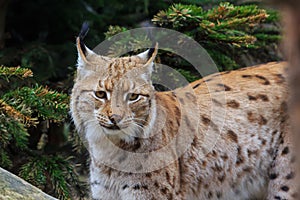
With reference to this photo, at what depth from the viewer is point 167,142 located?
3539 millimetres

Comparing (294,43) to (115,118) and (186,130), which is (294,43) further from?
(186,130)

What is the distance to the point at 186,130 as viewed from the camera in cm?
372

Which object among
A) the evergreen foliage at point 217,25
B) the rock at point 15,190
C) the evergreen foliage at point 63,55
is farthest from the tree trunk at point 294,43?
the evergreen foliage at point 217,25

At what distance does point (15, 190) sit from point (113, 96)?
792 millimetres

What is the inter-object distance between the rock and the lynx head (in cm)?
56

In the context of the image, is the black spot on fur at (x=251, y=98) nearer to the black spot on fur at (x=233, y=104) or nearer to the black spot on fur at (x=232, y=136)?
the black spot on fur at (x=233, y=104)

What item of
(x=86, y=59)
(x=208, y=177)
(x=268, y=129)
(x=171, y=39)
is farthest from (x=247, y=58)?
(x=86, y=59)

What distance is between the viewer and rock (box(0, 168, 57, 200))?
9.39ft

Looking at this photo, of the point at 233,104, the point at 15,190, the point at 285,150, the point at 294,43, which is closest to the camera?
the point at 294,43

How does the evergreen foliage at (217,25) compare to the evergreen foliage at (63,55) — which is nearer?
the evergreen foliage at (63,55)

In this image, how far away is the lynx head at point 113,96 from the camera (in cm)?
319

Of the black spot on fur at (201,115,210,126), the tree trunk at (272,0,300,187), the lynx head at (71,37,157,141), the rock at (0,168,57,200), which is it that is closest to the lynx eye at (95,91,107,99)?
the lynx head at (71,37,157,141)

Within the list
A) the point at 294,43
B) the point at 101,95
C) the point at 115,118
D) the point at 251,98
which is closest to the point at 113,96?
the point at 101,95

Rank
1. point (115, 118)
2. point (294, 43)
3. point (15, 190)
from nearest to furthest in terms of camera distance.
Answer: point (294, 43), point (15, 190), point (115, 118)
